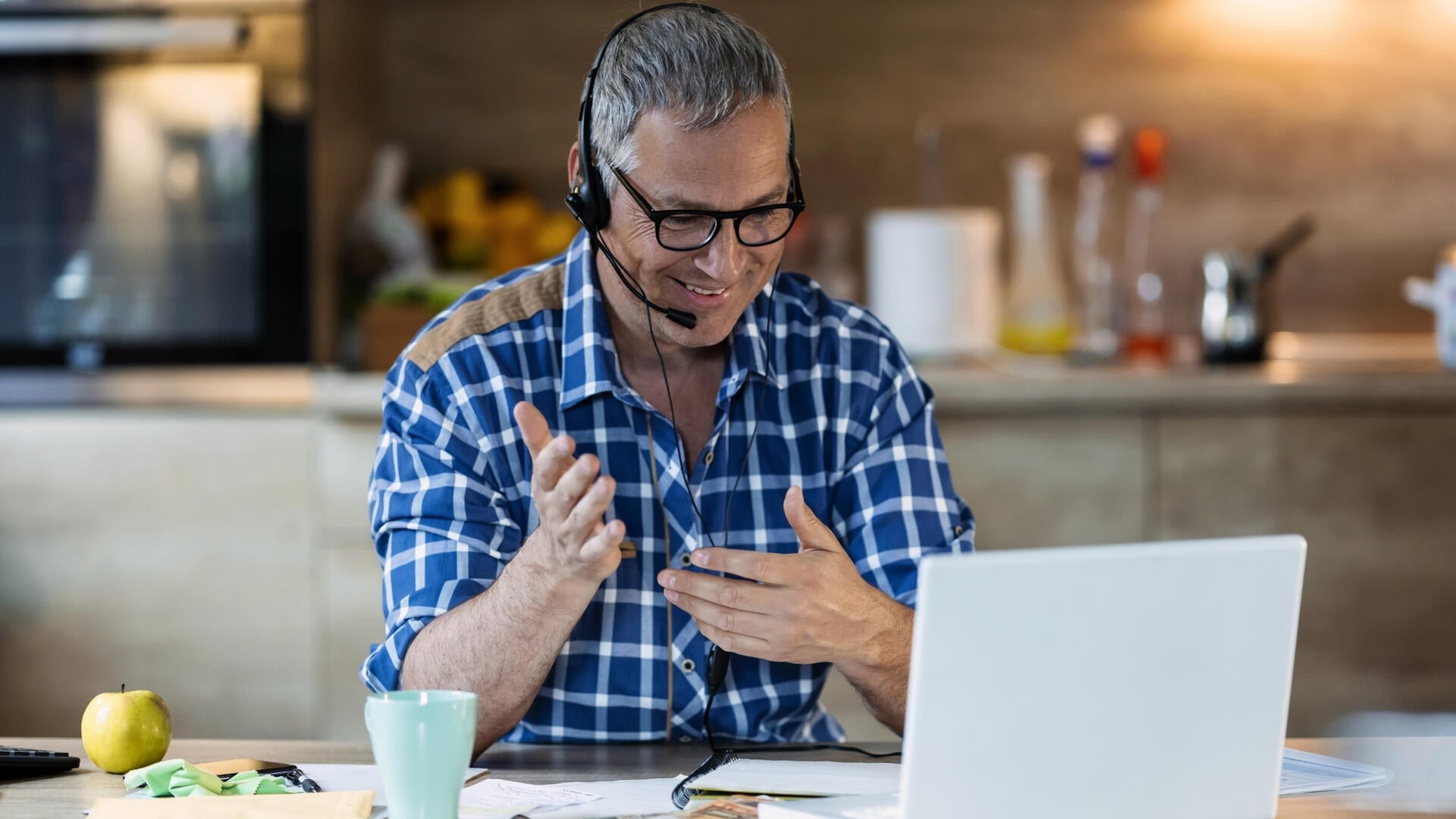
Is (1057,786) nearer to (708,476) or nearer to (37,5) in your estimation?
(708,476)

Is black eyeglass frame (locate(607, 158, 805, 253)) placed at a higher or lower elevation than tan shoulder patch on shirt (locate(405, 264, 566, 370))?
higher

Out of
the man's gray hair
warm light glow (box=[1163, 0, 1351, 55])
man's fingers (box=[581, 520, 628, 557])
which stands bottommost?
man's fingers (box=[581, 520, 628, 557])

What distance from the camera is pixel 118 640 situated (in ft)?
7.76

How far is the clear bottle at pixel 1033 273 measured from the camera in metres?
2.75

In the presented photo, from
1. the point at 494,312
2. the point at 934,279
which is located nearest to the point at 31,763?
the point at 494,312

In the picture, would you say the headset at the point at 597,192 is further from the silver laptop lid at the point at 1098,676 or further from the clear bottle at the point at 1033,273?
the clear bottle at the point at 1033,273

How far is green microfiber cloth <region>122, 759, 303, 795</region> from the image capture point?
944 mm

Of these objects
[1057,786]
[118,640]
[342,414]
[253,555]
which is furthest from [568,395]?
[118,640]

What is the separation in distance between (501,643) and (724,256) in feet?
1.23

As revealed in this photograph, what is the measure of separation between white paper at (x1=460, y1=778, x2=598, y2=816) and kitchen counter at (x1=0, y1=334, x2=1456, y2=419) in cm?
135

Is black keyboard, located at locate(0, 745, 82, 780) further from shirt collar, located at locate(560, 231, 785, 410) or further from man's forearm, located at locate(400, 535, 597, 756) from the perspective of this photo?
shirt collar, located at locate(560, 231, 785, 410)

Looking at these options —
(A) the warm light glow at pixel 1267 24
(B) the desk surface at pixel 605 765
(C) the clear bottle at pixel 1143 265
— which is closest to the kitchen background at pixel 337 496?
(C) the clear bottle at pixel 1143 265

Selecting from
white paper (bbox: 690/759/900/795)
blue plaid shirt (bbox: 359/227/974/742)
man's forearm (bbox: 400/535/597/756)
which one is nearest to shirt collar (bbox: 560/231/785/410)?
blue plaid shirt (bbox: 359/227/974/742)

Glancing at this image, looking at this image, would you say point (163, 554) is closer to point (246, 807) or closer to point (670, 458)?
point (670, 458)
